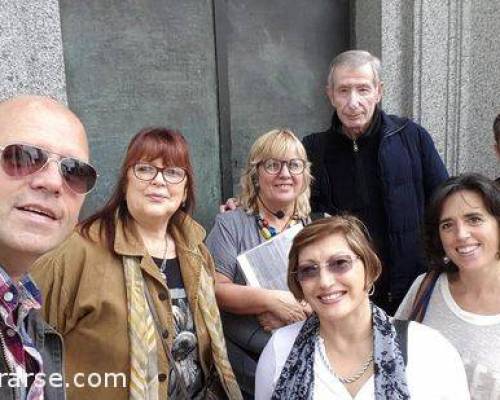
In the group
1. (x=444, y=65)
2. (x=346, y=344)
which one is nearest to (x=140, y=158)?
(x=346, y=344)

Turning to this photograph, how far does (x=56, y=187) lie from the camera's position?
4.89 feet

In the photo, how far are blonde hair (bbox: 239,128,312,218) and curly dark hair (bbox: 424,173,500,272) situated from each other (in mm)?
713

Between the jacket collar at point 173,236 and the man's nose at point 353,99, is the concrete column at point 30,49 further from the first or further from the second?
the man's nose at point 353,99

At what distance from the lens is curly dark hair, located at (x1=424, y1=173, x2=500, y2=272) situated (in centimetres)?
238

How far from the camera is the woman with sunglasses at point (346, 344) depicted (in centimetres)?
198

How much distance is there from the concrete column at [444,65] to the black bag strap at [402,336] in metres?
2.73

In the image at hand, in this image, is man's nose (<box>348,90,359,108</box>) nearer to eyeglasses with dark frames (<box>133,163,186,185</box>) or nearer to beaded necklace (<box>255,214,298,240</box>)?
beaded necklace (<box>255,214,298,240</box>)

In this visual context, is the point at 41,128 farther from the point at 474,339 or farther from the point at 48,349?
the point at 474,339

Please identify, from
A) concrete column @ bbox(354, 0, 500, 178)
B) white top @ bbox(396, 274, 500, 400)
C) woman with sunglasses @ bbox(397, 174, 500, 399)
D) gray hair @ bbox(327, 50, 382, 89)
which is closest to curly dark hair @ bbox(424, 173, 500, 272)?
woman with sunglasses @ bbox(397, 174, 500, 399)

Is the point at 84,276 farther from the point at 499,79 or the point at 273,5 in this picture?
the point at 499,79

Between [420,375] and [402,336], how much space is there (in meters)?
0.16

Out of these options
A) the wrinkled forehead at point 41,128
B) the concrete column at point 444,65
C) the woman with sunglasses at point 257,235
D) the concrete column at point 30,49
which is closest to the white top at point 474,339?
the woman with sunglasses at point 257,235

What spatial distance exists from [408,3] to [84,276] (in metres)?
3.53

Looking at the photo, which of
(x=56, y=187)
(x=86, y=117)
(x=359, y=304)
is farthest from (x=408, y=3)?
(x=56, y=187)
